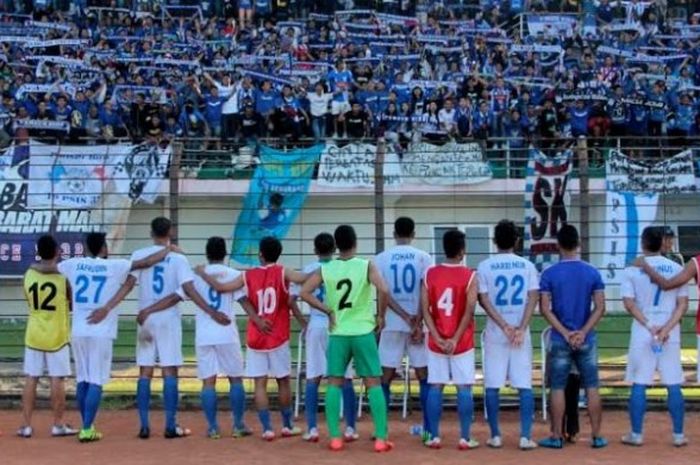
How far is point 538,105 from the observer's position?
2564cm

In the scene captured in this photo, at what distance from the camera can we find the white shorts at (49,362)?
11445 mm

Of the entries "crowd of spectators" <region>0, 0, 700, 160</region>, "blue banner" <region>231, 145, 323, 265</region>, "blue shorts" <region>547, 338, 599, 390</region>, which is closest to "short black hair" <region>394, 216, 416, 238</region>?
"blue shorts" <region>547, 338, 599, 390</region>

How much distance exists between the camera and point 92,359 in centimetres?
1114

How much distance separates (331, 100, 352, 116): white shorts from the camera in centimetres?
2495

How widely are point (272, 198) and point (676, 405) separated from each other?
35.3ft

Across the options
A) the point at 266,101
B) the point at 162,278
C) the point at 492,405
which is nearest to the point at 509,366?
the point at 492,405

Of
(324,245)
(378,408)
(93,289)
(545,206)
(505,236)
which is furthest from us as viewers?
(545,206)

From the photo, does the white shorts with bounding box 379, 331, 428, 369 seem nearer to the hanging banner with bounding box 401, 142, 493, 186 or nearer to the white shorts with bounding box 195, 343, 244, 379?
the white shorts with bounding box 195, 343, 244, 379

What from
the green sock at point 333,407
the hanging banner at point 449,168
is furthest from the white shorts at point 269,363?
the hanging banner at point 449,168

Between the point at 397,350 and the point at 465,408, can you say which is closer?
the point at 465,408

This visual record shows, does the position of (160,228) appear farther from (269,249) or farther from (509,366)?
(509,366)

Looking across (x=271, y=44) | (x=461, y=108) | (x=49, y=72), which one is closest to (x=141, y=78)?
(x=49, y=72)

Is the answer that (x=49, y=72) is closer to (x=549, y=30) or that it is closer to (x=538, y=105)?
(x=538, y=105)

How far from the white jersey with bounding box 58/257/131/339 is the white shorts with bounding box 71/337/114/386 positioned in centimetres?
6
